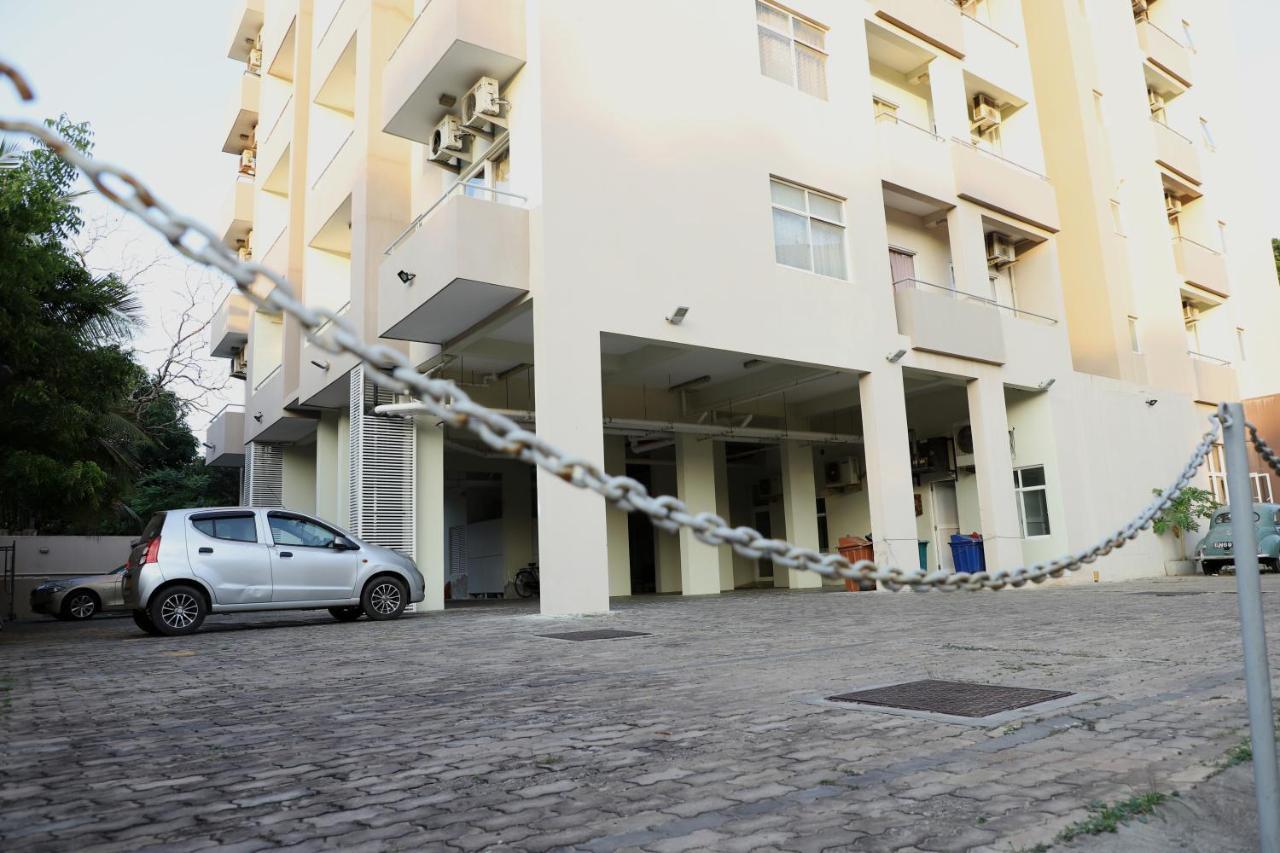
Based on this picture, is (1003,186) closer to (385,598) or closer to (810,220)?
(810,220)

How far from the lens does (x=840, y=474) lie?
76.0 ft

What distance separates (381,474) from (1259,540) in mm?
19239

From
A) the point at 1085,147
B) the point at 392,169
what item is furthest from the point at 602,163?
the point at 1085,147

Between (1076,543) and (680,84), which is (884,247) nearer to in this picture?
(680,84)

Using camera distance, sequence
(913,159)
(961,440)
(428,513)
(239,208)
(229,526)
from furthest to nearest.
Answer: (239,208) → (961,440) → (913,159) → (428,513) → (229,526)

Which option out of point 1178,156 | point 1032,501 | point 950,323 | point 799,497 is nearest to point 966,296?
point 950,323

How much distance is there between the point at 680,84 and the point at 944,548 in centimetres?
1359

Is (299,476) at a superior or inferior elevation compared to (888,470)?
superior

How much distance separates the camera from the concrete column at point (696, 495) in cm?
1914

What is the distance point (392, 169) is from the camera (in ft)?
57.6

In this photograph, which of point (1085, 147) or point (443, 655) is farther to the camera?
point (1085, 147)

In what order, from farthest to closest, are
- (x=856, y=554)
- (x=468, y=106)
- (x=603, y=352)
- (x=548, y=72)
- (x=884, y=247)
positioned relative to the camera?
1. (x=856, y=554)
2. (x=884, y=247)
3. (x=603, y=352)
4. (x=468, y=106)
5. (x=548, y=72)

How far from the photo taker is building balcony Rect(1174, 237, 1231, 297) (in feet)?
86.9

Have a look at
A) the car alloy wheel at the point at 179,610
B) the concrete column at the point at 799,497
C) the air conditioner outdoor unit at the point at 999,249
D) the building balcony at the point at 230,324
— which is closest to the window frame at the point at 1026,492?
the concrete column at the point at 799,497
